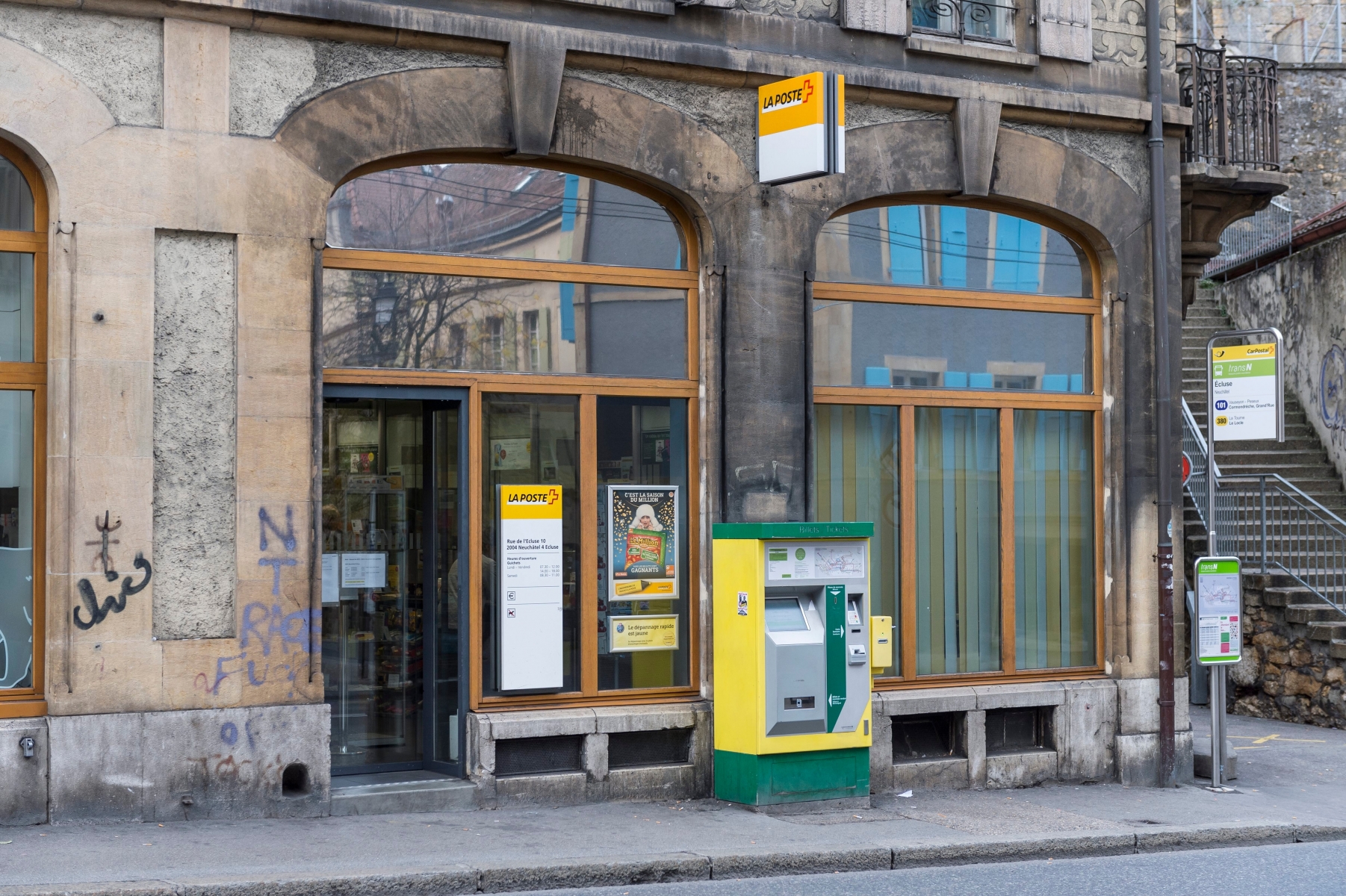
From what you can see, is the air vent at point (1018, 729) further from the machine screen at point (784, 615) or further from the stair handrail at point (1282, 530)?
the stair handrail at point (1282, 530)

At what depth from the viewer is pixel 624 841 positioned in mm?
8539

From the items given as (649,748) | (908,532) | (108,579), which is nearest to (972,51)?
(908,532)

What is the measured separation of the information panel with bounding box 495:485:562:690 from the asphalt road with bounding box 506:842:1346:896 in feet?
7.78

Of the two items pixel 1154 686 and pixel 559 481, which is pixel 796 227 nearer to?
pixel 559 481

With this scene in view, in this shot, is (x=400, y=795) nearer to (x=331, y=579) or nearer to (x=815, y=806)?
(x=331, y=579)

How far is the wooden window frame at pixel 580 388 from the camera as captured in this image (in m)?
9.60

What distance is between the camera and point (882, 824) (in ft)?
30.5

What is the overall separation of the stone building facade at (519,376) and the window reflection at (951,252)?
0.11ft

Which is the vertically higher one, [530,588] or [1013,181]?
[1013,181]

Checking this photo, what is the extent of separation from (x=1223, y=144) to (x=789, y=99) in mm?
4442

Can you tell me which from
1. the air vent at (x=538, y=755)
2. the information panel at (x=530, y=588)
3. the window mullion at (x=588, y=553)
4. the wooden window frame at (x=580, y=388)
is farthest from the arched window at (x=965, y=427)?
the air vent at (x=538, y=755)

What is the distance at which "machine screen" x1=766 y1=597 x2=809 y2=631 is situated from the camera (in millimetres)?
9766

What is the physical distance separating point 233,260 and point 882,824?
5.35 meters

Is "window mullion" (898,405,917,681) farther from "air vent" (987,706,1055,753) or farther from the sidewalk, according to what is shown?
the sidewalk
